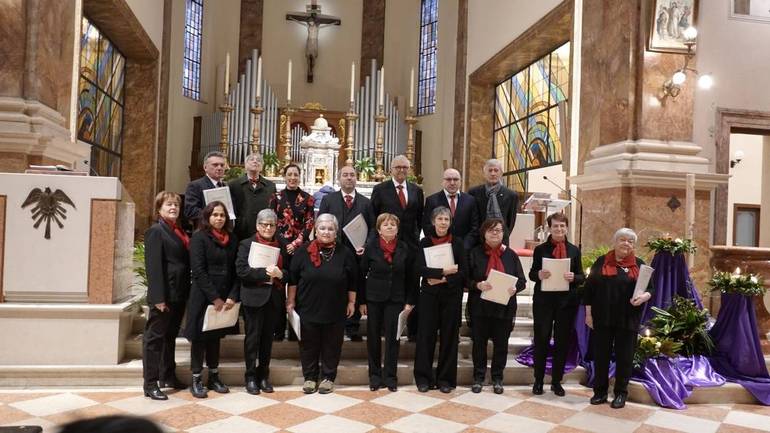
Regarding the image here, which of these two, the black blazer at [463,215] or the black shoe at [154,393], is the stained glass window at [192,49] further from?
the black shoe at [154,393]

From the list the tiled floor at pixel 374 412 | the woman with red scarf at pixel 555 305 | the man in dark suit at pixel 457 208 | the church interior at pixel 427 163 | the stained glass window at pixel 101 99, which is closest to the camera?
the tiled floor at pixel 374 412

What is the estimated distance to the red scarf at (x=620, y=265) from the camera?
4.61m

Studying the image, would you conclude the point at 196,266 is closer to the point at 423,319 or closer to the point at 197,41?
the point at 423,319

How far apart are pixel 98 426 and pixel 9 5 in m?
6.53

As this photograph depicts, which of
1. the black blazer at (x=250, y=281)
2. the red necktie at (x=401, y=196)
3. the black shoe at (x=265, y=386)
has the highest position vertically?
the red necktie at (x=401, y=196)

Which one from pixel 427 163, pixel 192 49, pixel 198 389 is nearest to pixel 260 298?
pixel 198 389

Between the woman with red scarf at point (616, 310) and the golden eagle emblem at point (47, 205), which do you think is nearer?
the woman with red scarf at point (616, 310)

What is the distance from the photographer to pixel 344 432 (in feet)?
12.6

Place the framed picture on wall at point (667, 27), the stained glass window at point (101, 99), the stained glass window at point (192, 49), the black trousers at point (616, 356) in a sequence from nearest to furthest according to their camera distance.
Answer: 1. the black trousers at point (616, 356)
2. the framed picture on wall at point (667, 27)
3. the stained glass window at point (101, 99)
4. the stained glass window at point (192, 49)

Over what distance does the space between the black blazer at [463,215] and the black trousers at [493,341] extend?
68cm

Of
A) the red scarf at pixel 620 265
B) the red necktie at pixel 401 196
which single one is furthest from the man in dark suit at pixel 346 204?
the red scarf at pixel 620 265

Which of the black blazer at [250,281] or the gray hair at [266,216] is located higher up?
the gray hair at [266,216]

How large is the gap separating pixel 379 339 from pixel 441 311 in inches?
Result: 20.9

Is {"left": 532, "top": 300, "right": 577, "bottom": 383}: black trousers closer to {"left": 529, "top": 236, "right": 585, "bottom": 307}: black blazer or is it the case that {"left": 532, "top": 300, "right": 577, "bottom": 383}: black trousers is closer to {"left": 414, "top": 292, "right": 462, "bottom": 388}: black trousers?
{"left": 529, "top": 236, "right": 585, "bottom": 307}: black blazer
